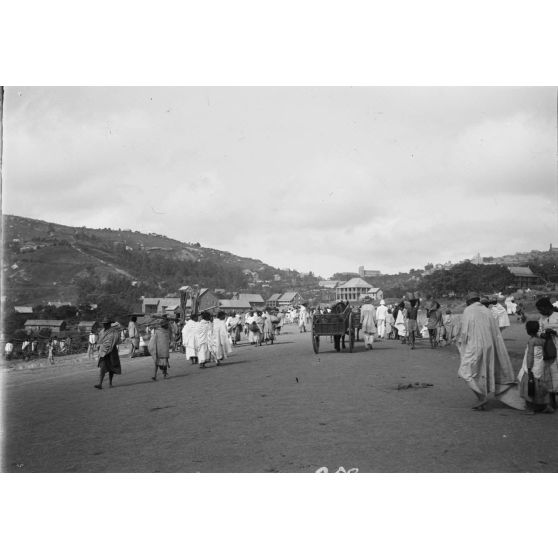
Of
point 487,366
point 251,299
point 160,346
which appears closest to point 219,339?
point 160,346

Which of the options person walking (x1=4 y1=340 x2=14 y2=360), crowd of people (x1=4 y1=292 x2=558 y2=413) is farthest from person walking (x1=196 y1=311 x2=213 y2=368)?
person walking (x1=4 y1=340 x2=14 y2=360)

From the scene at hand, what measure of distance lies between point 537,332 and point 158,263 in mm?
114898

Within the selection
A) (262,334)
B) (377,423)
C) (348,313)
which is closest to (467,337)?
(377,423)

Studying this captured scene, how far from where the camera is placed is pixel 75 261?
8556 centimetres

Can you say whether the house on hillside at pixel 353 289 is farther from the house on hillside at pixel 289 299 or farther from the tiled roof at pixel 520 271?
the tiled roof at pixel 520 271

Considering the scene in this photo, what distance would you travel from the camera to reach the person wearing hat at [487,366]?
730 centimetres

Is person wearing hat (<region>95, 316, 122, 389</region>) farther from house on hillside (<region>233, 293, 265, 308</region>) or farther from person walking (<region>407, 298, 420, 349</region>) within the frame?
house on hillside (<region>233, 293, 265, 308</region>)

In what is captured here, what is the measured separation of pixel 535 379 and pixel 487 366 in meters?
0.64

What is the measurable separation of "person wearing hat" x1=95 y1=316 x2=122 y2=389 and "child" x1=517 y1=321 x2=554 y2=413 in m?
8.44

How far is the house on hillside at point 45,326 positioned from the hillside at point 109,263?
2330 millimetres

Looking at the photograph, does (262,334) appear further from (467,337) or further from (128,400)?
(467,337)

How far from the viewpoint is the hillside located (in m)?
57.5

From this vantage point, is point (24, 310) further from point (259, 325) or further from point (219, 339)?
point (219, 339)

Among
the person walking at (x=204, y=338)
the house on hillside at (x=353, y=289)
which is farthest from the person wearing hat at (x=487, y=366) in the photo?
the house on hillside at (x=353, y=289)
